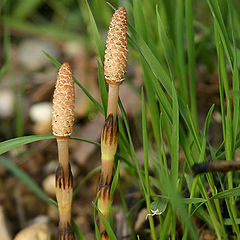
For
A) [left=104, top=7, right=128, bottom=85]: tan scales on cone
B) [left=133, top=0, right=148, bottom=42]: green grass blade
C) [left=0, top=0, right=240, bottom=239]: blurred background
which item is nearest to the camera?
[left=104, top=7, right=128, bottom=85]: tan scales on cone

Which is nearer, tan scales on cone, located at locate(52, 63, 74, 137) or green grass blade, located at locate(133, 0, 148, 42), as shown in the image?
tan scales on cone, located at locate(52, 63, 74, 137)

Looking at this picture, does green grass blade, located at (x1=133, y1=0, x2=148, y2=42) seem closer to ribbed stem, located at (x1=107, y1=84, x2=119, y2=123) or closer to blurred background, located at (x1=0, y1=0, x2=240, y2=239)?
blurred background, located at (x1=0, y1=0, x2=240, y2=239)

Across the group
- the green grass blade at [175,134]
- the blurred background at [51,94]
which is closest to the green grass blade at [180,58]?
the blurred background at [51,94]

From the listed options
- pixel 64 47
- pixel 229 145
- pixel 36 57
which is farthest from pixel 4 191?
pixel 64 47

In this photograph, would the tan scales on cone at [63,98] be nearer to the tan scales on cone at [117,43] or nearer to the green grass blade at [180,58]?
the tan scales on cone at [117,43]

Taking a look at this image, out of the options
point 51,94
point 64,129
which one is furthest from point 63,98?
point 51,94

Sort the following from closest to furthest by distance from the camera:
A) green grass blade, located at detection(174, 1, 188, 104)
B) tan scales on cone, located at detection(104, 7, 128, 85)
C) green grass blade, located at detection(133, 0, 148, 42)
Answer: tan scales on cone, located at detection(104, 7, 128, 85)
green grass blade, located at detection(133, 0, 148, 42)
green grass blade, located at detection(174, 1, 188, 104)

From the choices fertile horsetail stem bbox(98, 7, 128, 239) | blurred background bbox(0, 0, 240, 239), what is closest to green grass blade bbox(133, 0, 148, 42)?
blurred background bbox(0, 0, 240, 239)
